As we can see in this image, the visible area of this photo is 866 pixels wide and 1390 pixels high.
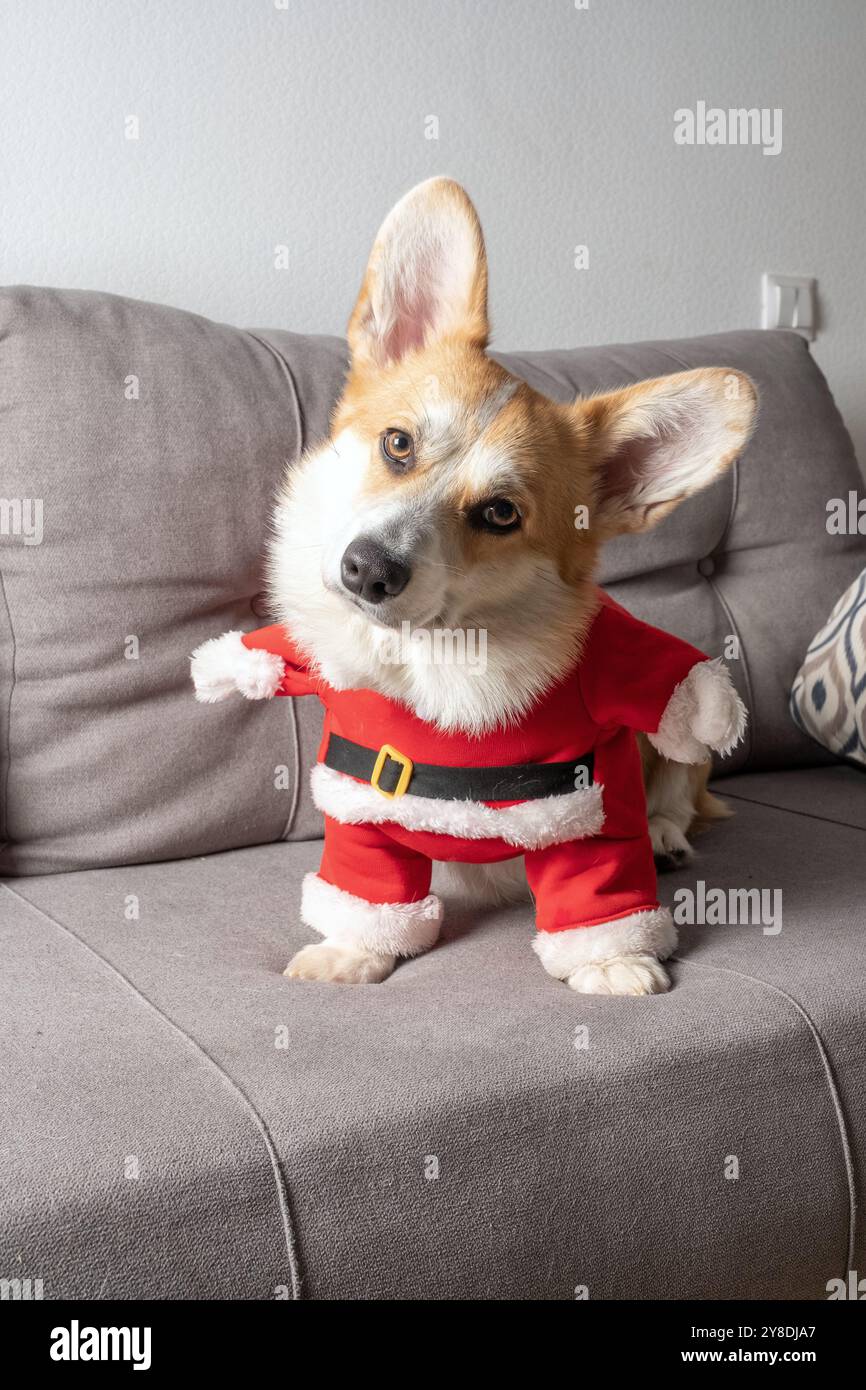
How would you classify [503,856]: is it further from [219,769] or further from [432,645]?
[219,769]

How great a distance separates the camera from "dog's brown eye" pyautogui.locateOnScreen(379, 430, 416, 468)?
1.17 meters

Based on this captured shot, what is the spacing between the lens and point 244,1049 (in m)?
1.02

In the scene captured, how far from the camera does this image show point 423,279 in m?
1.29

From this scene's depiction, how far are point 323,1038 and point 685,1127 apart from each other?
1.04ft

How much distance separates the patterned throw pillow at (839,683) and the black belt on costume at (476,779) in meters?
0.72

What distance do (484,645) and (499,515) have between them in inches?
5.2
